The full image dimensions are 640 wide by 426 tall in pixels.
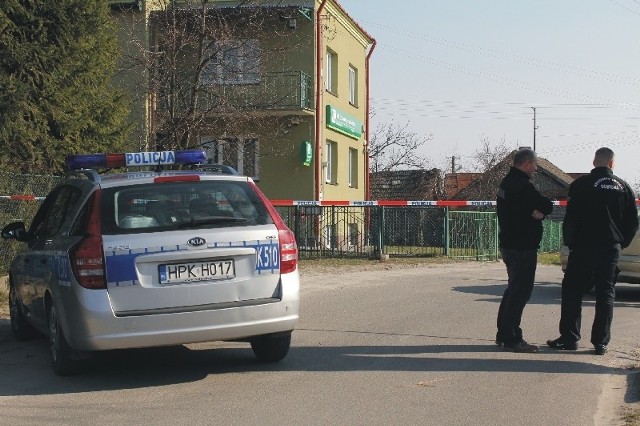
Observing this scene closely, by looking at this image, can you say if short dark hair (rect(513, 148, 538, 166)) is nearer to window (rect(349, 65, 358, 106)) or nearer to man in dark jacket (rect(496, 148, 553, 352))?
man in dark jacket (rect(496, 148, 553, 352))

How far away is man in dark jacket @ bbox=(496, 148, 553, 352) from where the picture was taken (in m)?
8.36

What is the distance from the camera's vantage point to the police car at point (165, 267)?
6848mm

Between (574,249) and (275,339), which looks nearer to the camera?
(275,339)

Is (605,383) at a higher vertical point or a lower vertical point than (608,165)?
lower

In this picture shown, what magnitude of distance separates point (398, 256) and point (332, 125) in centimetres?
668

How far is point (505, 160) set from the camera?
53562mm

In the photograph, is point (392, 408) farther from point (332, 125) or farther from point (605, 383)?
point (332, 125)

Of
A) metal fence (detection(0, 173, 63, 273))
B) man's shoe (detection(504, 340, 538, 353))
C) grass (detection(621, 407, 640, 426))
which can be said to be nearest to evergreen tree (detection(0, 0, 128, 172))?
metal fence (detection(0, 173, 63, 273))

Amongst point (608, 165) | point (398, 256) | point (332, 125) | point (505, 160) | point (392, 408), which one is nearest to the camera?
point (392, 408)

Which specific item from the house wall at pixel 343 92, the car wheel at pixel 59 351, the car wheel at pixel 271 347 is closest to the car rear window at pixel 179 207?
the car wheel at pixel 59 351

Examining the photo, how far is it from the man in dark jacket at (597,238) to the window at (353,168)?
22.6 metres

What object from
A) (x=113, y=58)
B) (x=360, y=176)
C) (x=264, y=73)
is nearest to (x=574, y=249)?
(x=113, y=58)

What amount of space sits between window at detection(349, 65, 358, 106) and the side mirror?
22454 millimetres

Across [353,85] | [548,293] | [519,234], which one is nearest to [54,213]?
[519,234]
